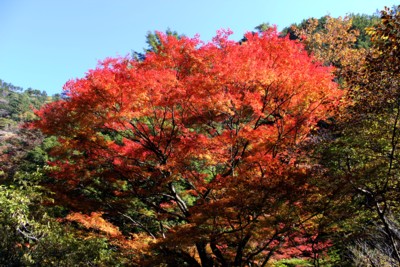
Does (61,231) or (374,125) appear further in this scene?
(61,231)

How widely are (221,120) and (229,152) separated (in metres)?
1.32

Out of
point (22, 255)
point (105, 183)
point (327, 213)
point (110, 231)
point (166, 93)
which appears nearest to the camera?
point (22, 255)

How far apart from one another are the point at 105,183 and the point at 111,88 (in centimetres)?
661

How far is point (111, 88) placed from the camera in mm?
8375

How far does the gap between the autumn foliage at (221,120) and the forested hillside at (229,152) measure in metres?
0.04

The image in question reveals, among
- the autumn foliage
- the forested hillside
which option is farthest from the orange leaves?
the autumn foliage

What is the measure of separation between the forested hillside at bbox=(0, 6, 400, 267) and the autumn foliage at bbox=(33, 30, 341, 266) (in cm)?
4

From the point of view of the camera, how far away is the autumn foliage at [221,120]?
308 inches

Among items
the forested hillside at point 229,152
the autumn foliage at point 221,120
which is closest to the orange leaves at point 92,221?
the forested hillside at point 229,152

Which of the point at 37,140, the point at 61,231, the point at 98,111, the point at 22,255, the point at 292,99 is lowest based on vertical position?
the point at 22,255

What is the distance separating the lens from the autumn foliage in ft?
25.7

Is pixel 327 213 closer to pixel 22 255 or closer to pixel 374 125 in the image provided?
pixel 374 125

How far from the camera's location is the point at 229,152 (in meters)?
9.35

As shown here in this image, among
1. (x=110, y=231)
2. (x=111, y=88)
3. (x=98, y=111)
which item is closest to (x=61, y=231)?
(x=110, y=231)
